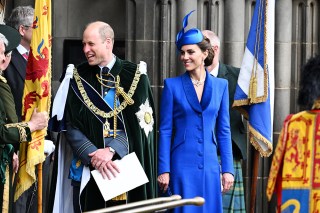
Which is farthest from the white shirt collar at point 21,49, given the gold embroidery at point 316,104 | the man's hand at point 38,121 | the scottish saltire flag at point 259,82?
the gold embroidery at point 316,104

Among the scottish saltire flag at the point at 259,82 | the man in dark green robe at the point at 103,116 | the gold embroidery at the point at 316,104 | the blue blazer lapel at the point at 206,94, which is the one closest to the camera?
the gold embroidery at the point at 316,104

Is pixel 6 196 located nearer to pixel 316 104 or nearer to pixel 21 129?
pixel 21 129

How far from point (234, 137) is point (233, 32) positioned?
2.05 metres

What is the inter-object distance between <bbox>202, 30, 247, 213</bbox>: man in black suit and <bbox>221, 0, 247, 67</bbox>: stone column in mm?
1422

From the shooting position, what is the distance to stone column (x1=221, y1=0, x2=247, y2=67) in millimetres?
16141

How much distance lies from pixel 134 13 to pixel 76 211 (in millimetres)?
3694

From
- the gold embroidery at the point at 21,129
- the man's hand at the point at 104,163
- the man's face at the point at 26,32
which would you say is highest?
the man's face at the point at 26,32

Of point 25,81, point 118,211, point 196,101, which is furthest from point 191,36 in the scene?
point 118,211

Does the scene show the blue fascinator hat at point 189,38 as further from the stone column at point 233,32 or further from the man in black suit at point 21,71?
the stone column at point 233,32

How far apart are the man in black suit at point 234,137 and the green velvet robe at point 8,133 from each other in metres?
2.64

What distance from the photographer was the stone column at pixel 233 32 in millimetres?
16141

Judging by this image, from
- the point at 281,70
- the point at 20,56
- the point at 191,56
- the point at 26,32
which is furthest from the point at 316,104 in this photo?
the point at 281,70

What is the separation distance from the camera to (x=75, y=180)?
506 inches

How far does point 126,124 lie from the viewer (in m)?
12.9
